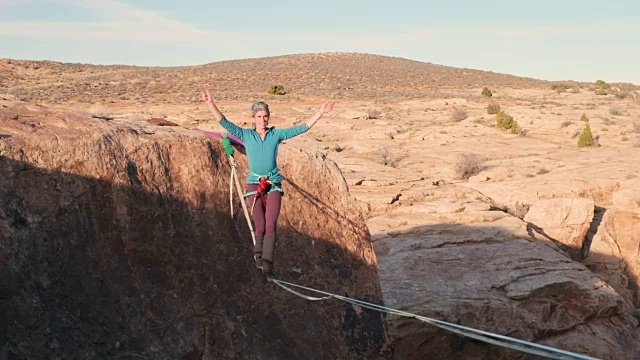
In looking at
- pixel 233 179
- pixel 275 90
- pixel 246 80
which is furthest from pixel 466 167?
pixel 246 80

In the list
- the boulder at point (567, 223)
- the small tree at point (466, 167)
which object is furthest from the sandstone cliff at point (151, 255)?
the small tree at point (466, 167)

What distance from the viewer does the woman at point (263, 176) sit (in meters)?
5.74

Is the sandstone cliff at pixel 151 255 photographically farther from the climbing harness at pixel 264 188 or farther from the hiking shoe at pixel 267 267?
the climbing harness at pixel 264 188

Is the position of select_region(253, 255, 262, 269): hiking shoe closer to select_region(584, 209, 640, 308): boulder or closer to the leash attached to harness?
the leash attached to harness

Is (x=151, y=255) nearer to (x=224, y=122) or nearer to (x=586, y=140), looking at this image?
(x=224, y=122)

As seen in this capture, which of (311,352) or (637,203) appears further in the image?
(637,203)

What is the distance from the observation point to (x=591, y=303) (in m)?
11.0

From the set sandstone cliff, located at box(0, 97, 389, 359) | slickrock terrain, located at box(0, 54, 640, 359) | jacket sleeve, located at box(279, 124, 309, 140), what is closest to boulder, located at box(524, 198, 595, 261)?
slickrock terrain, located at box(0, 54, 640, 359)

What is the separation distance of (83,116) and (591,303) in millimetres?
8982

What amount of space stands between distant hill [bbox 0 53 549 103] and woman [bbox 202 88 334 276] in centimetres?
3637

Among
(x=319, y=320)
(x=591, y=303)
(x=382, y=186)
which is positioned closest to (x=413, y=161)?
(x=382, y=186)

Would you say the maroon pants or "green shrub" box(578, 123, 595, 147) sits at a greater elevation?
the maroon pants

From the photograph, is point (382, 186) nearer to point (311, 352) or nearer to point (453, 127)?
point (311, 352)

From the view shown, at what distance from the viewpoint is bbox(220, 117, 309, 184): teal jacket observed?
5.92 metres
